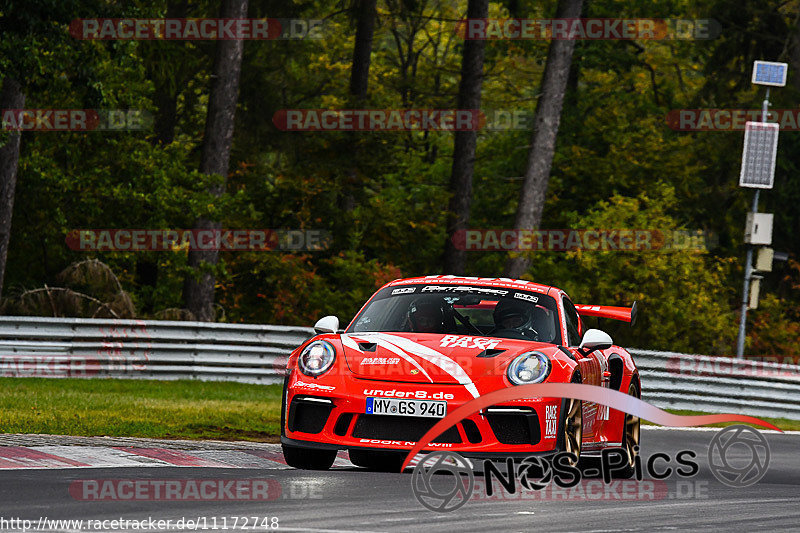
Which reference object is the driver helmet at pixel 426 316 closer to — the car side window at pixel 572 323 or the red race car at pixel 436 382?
the red race car at pixel 436 382

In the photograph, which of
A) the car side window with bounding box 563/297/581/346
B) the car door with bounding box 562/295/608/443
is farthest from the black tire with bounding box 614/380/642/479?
the car side window with bounding box 563/297/581/346

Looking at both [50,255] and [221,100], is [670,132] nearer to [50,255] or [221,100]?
[221,100]

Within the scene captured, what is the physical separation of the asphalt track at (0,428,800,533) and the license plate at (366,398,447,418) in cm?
56

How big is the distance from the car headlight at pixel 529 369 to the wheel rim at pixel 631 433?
2.49 meters

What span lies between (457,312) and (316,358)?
169 cm

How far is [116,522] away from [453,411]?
8.46 feet

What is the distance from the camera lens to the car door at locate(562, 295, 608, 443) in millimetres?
10289

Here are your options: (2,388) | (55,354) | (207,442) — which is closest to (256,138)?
(55,354)

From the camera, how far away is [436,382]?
9266mm

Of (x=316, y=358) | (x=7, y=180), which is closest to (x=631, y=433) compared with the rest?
(x=316, y=358)

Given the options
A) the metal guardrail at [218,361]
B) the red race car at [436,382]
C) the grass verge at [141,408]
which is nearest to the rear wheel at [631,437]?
the red race car at [436,382]

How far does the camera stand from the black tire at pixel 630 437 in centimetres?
1141

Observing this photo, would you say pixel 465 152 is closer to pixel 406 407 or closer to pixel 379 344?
pixel 379 344

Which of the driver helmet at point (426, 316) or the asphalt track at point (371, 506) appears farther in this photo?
the driver helmet at point (426, 316)
